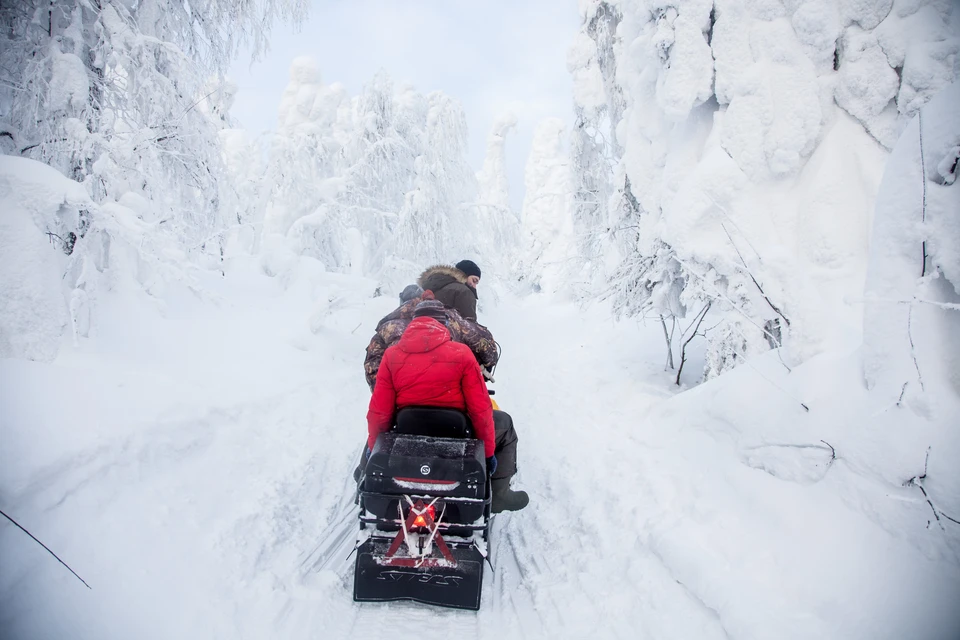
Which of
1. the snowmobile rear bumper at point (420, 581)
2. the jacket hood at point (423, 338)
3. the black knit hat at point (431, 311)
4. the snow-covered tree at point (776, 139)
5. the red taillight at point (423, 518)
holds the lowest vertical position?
the snowmobile rear bumper at point (420, 581)

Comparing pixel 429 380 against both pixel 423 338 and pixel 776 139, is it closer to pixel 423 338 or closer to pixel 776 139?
pixel 423 338

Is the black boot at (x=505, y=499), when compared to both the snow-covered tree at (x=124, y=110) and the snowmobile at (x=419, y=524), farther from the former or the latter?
the snow-covered tree at (x=124, y=110)

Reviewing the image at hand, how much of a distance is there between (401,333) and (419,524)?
1512 millimetres

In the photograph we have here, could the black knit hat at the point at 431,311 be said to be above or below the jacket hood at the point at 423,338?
above

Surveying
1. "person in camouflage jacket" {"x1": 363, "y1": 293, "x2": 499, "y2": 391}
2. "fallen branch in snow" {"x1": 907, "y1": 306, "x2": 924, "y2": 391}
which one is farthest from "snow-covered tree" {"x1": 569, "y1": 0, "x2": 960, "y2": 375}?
"person in camouflage jacket" {"x1": 363, "y1": 293, "x2": 499, "y2": 391}

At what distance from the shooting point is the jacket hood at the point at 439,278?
4.45m

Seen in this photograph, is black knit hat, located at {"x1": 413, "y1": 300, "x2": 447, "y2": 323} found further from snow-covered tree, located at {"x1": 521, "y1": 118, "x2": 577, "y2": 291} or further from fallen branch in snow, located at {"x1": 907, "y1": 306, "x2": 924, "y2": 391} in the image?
snow-covered tree, located at {"x1": 521, "y1": 118, "x2": 577, "y2": 291}

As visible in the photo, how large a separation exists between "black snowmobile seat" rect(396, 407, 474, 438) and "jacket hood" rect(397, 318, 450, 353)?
41 cm

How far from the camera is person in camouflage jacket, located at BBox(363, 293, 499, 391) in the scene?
360 cm

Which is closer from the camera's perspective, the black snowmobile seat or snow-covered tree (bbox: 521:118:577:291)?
the black snowmobile seat

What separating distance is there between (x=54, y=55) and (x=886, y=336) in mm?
7583

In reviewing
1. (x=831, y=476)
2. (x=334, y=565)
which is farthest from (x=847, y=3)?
(x=334, y=565)

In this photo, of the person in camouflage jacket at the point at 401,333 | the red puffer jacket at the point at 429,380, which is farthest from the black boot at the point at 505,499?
the person in camouflage jacket at the point at 401,333

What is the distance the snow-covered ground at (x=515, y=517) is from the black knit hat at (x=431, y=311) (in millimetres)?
1740
